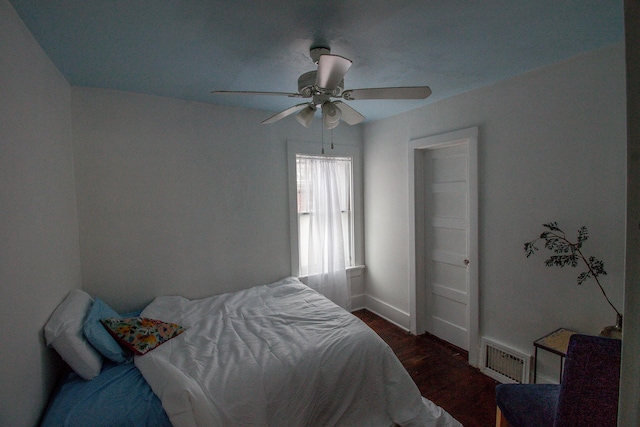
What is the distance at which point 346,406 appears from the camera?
6.02 feet

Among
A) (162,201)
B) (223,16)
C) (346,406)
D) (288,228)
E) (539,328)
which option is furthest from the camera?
(288,228)

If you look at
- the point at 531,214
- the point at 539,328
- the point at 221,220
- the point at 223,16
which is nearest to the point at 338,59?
the point at 223,16

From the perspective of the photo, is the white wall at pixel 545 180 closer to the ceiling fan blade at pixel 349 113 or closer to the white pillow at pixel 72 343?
the ceiling fan blade at pixel 349 113

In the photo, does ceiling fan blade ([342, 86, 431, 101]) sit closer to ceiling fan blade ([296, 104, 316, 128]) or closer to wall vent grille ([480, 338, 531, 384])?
ceiling fan blade ([296, 104, 316, 128])

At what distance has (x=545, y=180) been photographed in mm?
2199

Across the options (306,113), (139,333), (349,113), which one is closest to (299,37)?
(306,113)

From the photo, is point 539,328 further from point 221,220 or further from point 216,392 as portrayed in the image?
point 221,220

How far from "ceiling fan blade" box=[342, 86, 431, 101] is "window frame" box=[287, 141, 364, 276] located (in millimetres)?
1540

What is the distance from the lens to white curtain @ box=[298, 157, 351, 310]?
11.8 ft

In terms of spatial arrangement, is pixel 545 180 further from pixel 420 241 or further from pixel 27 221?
pixel 27 221

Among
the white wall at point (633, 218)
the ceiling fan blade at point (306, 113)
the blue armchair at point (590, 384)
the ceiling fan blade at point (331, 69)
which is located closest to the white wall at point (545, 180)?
the blue armchair at point (590, 384)

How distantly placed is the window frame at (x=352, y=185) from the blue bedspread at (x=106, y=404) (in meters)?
2.04

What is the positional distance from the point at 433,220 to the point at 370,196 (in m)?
0.94

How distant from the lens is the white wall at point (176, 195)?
8.25 feet
